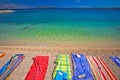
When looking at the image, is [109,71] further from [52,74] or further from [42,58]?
[42,58]

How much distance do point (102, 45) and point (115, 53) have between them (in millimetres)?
2302

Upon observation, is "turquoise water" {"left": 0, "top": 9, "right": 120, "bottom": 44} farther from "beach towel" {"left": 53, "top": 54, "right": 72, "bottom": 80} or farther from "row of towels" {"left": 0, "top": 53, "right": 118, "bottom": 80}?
"row of towels" {"left": 0, "top": 53, "right": 118, "bottom": 80}

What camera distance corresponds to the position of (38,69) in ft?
32.7

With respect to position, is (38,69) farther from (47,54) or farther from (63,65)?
(47,54)

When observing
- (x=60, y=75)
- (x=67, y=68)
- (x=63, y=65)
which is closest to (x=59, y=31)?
(x=63, y=65)

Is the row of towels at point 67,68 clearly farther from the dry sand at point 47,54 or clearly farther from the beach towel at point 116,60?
the beach towel at point 116,60

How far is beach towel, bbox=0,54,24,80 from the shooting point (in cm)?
926

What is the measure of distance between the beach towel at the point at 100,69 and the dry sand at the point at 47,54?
0.34 m

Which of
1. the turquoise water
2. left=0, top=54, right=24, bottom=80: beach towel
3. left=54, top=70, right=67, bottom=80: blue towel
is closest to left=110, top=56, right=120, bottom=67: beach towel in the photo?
left=54, top=70, right=67, bottom=80: blue towel

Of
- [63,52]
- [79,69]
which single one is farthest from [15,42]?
[79,69]

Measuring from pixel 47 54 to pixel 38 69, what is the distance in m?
2.82

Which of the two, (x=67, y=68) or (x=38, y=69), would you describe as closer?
(x=38, y=69)

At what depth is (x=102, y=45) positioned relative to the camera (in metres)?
15.4

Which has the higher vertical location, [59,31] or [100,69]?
[59,31]
